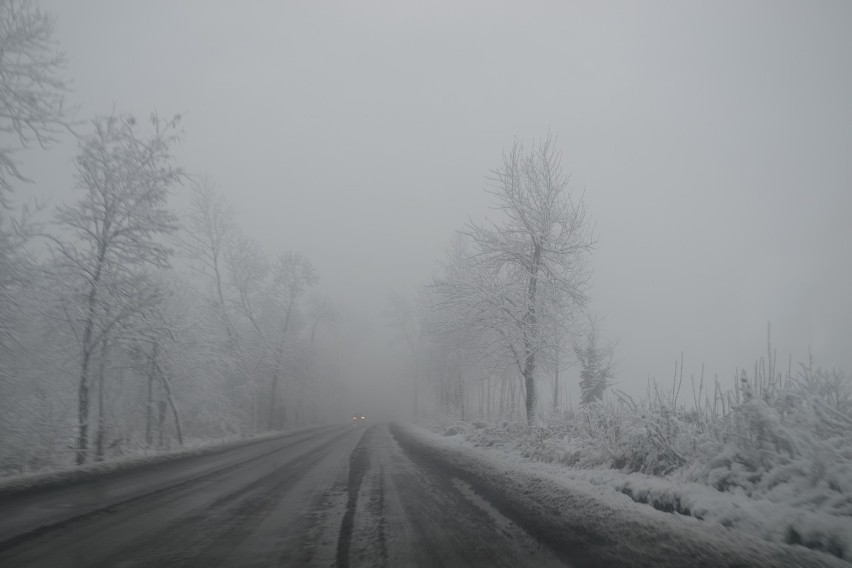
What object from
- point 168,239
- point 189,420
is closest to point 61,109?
point 168,239

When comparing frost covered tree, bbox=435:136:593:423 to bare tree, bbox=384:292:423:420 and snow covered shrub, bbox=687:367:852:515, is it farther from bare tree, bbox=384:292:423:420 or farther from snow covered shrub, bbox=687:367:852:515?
bare tree, bbox=384:292:423:420

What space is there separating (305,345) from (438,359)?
39.6 ft

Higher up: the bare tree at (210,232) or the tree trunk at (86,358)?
the bare tree at (210,232)

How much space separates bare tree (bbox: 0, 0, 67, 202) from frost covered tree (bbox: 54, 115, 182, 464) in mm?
3359

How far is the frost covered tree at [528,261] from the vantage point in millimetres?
15227

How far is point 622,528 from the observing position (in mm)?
3934

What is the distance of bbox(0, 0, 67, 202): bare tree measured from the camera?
385 inches

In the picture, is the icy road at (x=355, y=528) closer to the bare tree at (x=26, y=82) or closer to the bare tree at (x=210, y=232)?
the bare tree at (x=26, y=82)

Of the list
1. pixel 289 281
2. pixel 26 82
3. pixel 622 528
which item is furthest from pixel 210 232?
pixel 622 528

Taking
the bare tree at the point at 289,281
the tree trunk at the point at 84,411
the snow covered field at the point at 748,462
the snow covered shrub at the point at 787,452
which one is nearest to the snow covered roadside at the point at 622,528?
the snow covered field at the point at 748,462

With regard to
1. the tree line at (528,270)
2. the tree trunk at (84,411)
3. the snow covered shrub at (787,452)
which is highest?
the tree line at (528,270)

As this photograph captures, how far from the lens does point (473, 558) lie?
10.5ft

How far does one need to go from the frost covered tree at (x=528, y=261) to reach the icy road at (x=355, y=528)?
8687mm

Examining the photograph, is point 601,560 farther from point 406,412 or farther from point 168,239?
point 406,412
